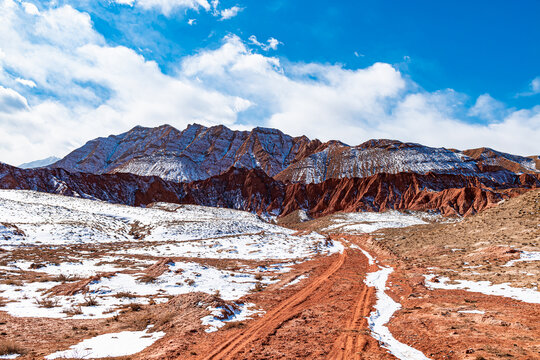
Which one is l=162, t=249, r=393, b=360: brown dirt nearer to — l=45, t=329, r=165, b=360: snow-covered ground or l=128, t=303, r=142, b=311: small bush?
l=45, t=329, r=165, b=360: snow-covered ground

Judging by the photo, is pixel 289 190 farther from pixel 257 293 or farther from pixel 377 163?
pixel 257 293

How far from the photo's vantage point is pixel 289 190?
129m

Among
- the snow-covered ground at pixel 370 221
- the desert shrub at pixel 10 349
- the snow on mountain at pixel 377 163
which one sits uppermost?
the snow on mountain at pixel 377 163

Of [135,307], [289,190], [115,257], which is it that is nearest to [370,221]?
[289,190]

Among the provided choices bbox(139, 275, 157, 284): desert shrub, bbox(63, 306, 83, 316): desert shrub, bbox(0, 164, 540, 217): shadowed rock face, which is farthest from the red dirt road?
bbox(0, 164, 540, 217): shadowed rock face

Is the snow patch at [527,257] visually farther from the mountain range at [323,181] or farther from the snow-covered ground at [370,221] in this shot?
the mountain range at [323,181]

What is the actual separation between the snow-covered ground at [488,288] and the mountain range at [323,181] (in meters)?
91.1

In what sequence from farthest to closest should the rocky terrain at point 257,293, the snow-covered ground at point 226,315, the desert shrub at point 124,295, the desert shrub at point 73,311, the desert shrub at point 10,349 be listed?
the desert shrub at point 124,295, the desert shrub at point 73,311, the snow-covered ground at point 226,315, the rocky terrain at point 257,293, the desert shrub at point 10,349

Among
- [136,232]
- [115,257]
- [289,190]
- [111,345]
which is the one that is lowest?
[136,232]

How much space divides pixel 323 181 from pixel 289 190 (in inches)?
718

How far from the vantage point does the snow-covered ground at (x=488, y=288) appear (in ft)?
35.4

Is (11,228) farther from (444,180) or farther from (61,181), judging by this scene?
(444,180)

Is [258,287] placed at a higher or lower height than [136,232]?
higher

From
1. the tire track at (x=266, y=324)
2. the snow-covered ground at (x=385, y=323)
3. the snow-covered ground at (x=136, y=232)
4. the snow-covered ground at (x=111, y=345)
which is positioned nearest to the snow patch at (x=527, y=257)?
the snow-covered ground at (x=385, y=323)
